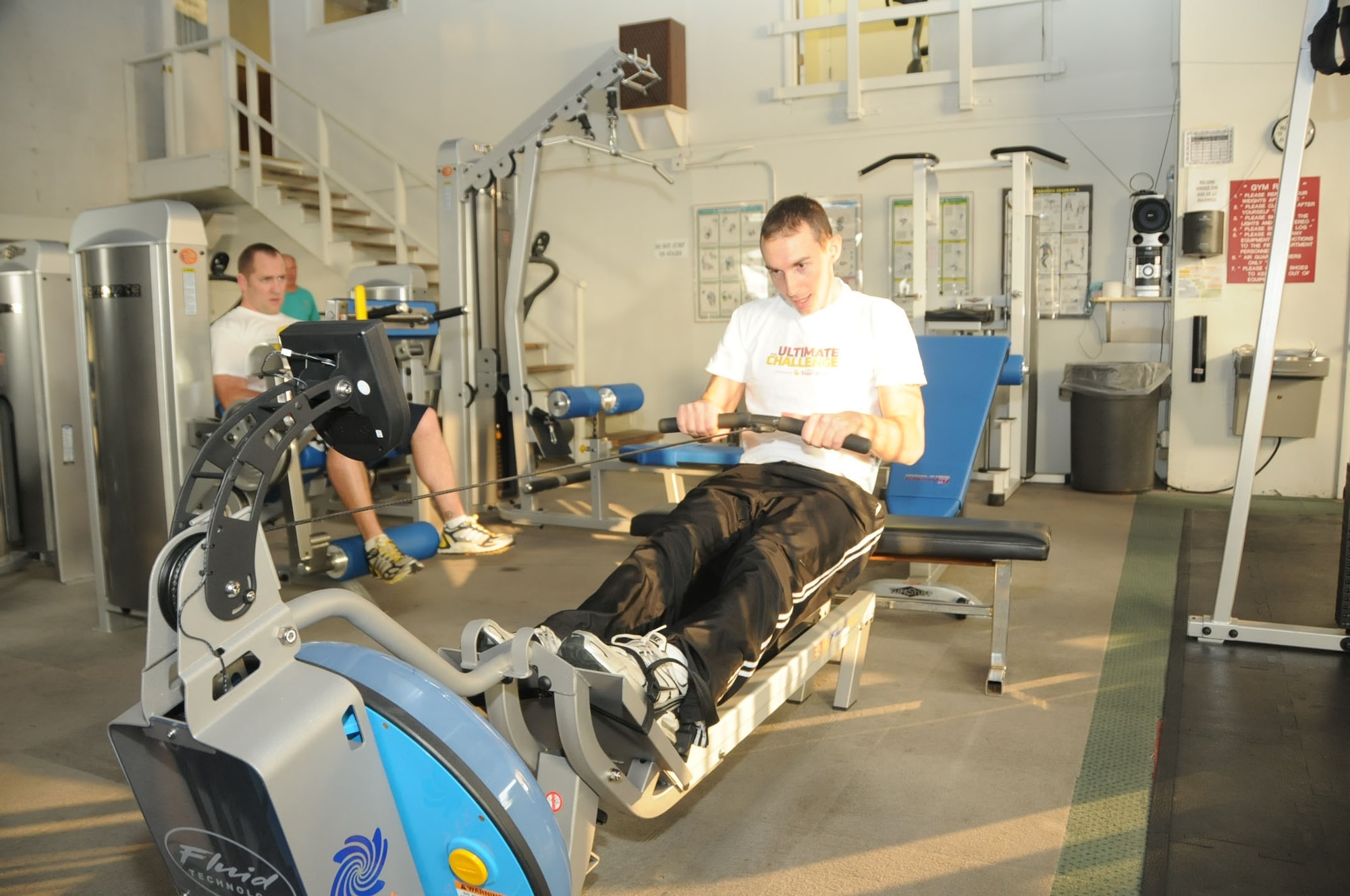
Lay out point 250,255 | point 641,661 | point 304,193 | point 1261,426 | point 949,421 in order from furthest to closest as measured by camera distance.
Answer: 1. point 304,193
2. point 250,255
3. point 949,421
4. point 1261,426
5. point 641,661

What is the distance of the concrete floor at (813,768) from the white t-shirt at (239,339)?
942 millimetres

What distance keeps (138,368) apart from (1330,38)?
11.1 feet

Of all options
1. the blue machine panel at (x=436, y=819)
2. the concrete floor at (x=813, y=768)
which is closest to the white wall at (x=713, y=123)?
the concrete floor at (x=813, y=768)

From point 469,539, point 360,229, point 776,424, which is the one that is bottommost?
point 469,539

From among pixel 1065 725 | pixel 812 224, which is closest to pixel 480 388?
pixel 812 224

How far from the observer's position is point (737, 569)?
6.20ft

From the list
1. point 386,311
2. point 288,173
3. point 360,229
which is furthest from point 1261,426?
point 288,173

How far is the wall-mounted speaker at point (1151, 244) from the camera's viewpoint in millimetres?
5328

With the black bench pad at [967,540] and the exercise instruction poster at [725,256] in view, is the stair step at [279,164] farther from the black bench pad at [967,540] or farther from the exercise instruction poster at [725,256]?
the black bench pad at [967,540]

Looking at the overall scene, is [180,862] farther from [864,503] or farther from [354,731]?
[864,503]

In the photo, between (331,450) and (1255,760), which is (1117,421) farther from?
(331,450)

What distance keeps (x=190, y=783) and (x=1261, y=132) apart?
548 centimetres

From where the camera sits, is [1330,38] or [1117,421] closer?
[1330,38]

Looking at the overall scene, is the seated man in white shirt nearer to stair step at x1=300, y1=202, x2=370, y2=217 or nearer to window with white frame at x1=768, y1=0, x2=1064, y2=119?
window with white frame at x1=768, y1=0, x2=1064, y2=119
